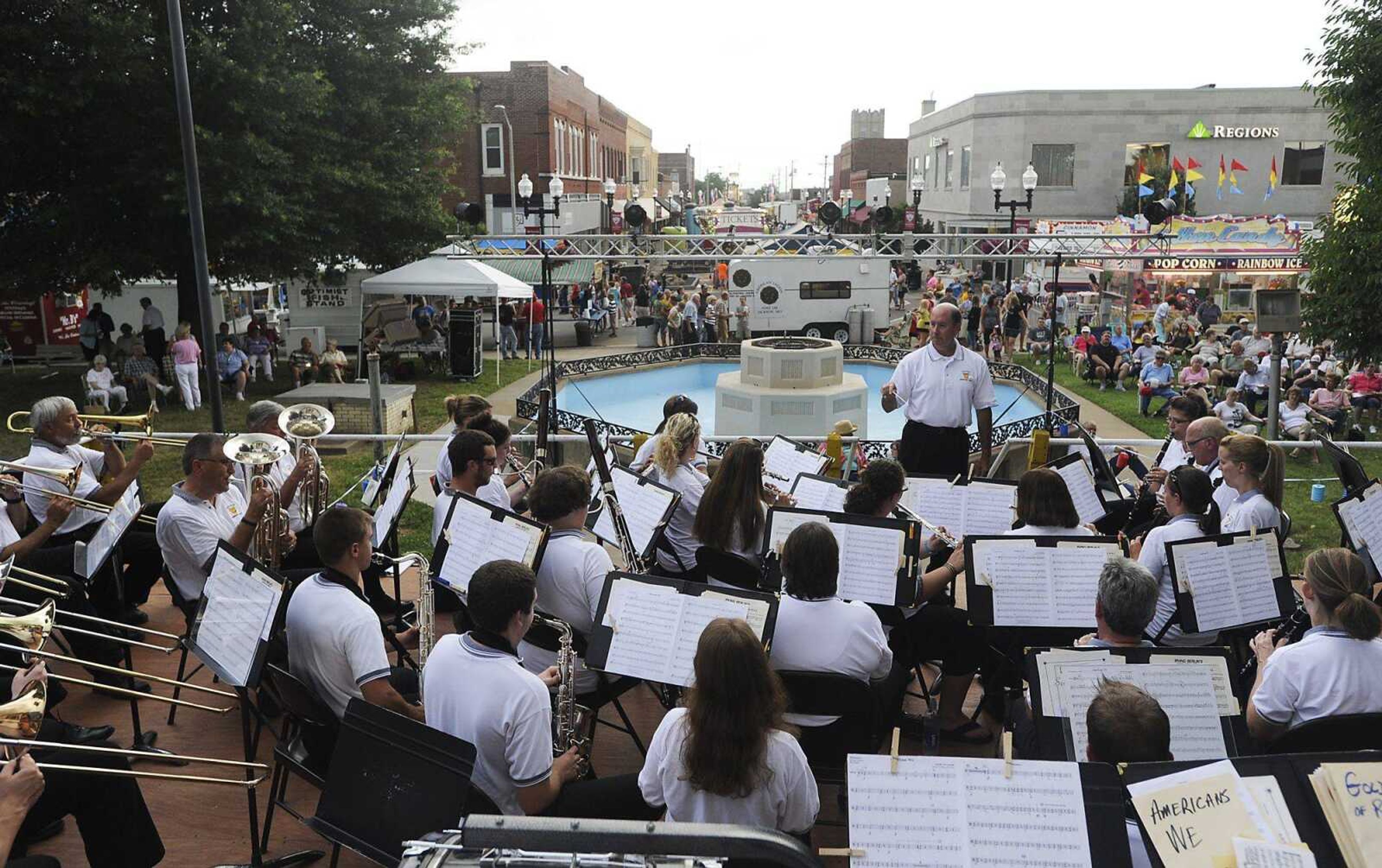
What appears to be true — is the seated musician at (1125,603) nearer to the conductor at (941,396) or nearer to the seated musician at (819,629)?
the seated musician at (819,629)

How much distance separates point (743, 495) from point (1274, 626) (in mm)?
2925

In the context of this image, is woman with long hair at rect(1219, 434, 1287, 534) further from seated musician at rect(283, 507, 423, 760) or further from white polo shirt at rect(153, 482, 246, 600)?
white polo shirt at rect(153, 482, 246, 600)

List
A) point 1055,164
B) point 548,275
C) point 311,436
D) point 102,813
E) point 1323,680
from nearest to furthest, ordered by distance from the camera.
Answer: point 102,813, point 1323,680, point 311,436, point 548,275, point 1055,164

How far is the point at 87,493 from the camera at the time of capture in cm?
718

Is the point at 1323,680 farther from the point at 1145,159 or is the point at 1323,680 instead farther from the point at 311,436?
the point at 1145,159

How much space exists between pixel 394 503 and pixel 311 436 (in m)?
0.95

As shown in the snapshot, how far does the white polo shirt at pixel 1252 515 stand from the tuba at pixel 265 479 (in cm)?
552

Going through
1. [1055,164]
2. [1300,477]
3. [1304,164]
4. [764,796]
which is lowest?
[1300,477]

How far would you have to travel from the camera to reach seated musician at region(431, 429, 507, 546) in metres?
6.22

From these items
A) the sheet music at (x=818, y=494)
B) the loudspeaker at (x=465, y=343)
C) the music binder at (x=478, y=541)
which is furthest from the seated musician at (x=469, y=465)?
the loudspeaker at (x=465, y=343)

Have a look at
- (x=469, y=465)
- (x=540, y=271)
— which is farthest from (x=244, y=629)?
(x=540, y=271)

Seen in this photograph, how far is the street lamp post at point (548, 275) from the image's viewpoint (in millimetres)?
11359

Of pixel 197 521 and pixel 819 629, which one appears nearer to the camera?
pixel 819 629

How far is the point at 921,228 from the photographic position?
2188 inches
